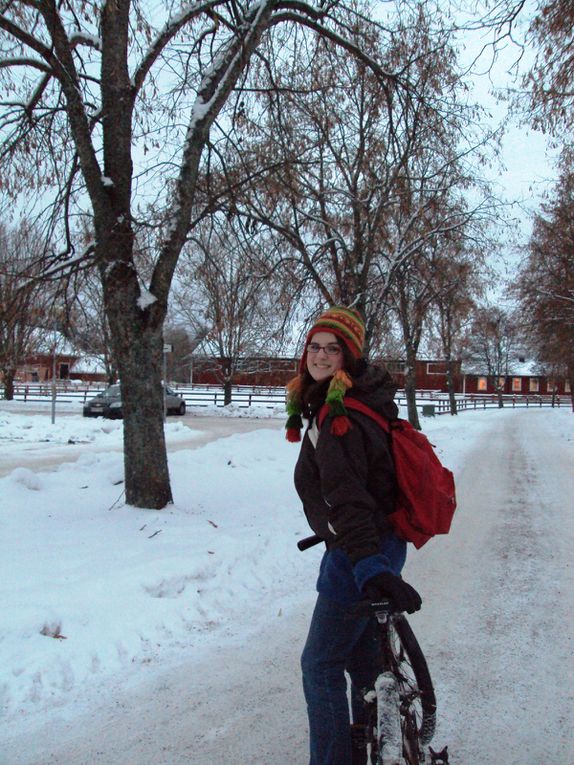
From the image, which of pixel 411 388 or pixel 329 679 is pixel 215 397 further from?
pixel 329 679

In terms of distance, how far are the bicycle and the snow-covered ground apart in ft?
2.21

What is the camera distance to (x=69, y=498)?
259 inches

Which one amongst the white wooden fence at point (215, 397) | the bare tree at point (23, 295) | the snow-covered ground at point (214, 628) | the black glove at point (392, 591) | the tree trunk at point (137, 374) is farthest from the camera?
the white wooden fence at point (215, 397)

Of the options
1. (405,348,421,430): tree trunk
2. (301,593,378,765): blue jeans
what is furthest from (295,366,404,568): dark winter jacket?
(405,348,421,430): tree trunk

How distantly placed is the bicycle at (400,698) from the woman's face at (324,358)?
0.85m

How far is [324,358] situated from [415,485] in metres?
0.60

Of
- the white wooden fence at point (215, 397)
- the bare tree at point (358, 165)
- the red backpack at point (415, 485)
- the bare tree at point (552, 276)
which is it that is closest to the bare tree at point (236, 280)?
the bare tree at point (358, 165)

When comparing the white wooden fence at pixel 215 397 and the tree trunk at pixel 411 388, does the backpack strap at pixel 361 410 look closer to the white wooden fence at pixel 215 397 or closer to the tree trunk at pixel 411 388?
the tree trunk at pixel 411 388

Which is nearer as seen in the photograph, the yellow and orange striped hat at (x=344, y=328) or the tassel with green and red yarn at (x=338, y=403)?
the tassel with green and red yarn at (x=338, y=403)

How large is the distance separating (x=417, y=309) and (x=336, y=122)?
311 inches

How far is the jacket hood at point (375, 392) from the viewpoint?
2.09m

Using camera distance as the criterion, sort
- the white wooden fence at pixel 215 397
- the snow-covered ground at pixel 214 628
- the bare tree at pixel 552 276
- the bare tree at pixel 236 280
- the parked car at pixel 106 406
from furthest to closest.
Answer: the white wooden fence at pixel 215 397 → the parked car at pixel 106 406 → the bare tree at pixel 552 276 → the bare tree at pixel 236 280 → the snow-covered ground at pixel 214 628

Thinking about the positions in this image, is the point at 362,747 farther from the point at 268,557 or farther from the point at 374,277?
the point at 374,277

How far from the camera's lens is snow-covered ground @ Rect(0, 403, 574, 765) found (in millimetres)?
2727
